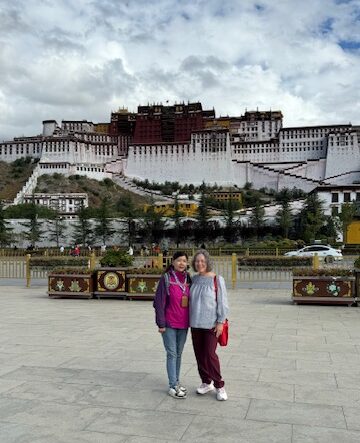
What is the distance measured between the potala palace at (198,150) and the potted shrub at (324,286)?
67764mm

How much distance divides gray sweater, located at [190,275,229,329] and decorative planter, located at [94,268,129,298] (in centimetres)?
771

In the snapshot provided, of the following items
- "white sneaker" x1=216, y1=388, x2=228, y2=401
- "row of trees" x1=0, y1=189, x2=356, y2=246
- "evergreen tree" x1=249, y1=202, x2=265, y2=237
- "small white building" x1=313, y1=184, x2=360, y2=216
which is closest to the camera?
"white sneaker" x1=216, y1=388, x2=228, y2=401

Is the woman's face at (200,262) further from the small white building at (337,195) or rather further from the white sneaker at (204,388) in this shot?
the small white building at (337,195)

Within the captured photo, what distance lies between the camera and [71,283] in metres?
12.7

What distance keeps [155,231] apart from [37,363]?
164 feet

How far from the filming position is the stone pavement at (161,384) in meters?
3.84

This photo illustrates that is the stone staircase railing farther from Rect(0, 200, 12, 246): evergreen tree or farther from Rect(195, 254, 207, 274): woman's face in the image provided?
Rect(195, 254, 207, 274): woman's face

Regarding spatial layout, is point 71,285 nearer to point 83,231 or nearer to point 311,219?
point 311,219

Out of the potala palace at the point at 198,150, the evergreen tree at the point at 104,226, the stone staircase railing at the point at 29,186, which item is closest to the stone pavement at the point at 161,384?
the evergreen tree at the point at 104,226

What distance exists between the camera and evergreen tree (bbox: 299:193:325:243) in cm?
4728

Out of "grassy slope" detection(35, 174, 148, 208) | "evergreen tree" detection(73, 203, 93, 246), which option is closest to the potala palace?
"grassy slope" detection(35, 174, 148, 208)

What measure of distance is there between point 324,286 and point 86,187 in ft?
237

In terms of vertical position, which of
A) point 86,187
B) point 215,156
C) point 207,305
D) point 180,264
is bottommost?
point 207,305

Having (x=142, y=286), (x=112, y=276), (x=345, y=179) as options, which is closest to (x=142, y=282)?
(x=142, y=286)
